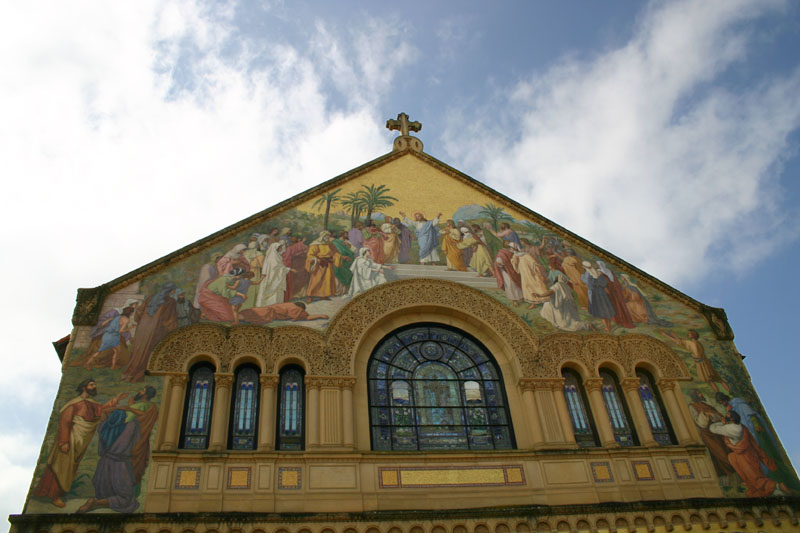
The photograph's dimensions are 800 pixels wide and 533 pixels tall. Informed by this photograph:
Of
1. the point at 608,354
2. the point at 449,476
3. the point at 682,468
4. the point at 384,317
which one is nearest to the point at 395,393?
the point at 384,317

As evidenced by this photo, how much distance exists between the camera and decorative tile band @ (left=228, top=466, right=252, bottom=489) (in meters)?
9.75

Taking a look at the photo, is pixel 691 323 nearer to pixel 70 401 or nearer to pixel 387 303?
pixel 387 303

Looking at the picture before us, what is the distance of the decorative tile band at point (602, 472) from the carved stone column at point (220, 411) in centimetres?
641

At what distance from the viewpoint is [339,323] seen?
12.0m

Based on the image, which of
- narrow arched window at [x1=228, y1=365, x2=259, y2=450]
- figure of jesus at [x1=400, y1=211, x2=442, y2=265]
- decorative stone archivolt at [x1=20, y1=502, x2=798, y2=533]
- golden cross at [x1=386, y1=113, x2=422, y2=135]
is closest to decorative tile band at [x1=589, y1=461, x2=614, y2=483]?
decorative stone archivolt at [x1=20, y1=502, x2=798, y2=533]

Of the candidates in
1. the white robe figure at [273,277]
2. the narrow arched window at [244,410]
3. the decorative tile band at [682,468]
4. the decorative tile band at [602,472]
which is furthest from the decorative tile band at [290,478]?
the decorative tile band at [682,468]

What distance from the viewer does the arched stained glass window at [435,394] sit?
1120 cm

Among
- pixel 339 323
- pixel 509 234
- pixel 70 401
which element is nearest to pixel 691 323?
pixel 509 234

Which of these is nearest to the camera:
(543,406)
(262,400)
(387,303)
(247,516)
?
(247,516)

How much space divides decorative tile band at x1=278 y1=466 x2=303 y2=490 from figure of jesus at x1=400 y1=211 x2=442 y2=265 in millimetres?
5318

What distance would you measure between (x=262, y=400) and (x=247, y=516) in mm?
2103

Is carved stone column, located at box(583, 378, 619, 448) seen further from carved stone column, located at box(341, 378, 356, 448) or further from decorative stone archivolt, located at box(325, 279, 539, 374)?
carved stone column, located at box(341, 378, 356, 448)

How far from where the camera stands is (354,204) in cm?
1443

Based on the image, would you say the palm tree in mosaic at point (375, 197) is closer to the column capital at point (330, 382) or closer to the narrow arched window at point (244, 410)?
the column capital at point (330, 382)
